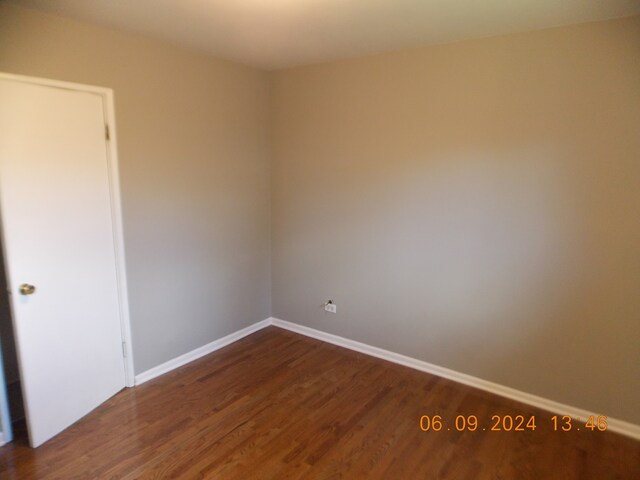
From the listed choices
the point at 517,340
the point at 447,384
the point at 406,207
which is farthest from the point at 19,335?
the point at 517,340

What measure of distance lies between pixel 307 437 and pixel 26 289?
1.84 metres

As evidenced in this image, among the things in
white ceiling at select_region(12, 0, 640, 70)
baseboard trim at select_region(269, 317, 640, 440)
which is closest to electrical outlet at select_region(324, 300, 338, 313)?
baseboard trim at select_region(269, 317, 640, 440)

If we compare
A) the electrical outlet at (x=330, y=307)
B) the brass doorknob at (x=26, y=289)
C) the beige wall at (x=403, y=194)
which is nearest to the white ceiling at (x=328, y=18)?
the beige wall at (x=403, y=194)

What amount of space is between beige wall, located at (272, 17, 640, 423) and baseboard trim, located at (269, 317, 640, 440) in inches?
2.1

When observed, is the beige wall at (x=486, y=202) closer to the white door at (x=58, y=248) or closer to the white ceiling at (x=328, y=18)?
the white ceiling at (x=328, y=18)

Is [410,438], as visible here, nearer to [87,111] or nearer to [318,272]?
[318,272]

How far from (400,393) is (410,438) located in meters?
0.50

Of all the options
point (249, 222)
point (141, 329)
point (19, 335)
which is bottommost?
point (141, 329)

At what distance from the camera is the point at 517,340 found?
109 inches

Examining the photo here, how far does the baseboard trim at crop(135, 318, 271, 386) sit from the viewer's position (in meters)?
3.04

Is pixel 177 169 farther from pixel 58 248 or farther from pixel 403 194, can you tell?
pixel 403 194

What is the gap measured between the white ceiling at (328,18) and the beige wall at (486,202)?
0.67 ft

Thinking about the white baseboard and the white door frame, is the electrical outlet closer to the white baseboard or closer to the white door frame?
the white baseboard
